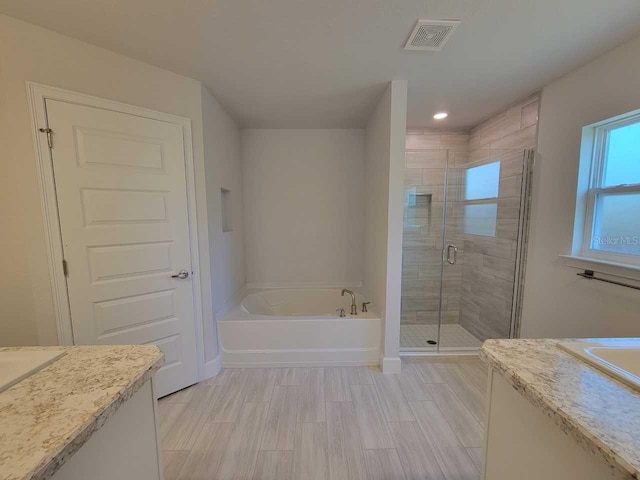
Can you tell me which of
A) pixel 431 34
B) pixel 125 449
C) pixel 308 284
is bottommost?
pixel 308 284

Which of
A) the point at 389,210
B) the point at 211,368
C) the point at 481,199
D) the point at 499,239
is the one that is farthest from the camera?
the point at 481,199

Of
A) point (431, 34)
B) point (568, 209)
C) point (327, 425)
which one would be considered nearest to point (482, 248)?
point (568, 209)

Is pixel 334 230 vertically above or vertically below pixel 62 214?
below

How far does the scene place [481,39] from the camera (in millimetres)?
1521

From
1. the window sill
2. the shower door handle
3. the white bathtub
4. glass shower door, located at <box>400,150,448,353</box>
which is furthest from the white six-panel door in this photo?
the window sill

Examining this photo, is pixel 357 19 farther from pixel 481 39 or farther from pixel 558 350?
pixel 558 350

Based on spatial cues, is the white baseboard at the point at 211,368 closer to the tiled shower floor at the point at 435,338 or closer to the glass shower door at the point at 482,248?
the tiled shower floor at the point at 435,338

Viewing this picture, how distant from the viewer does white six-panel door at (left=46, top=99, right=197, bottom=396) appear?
156 cm

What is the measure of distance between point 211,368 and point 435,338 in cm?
234

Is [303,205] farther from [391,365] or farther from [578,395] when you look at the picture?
[578,395]

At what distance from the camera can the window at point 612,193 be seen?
5.23 feet

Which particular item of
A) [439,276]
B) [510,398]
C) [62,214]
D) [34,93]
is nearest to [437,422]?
[510,398]

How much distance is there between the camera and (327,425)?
5.42 ft

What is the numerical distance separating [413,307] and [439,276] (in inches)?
19.4
